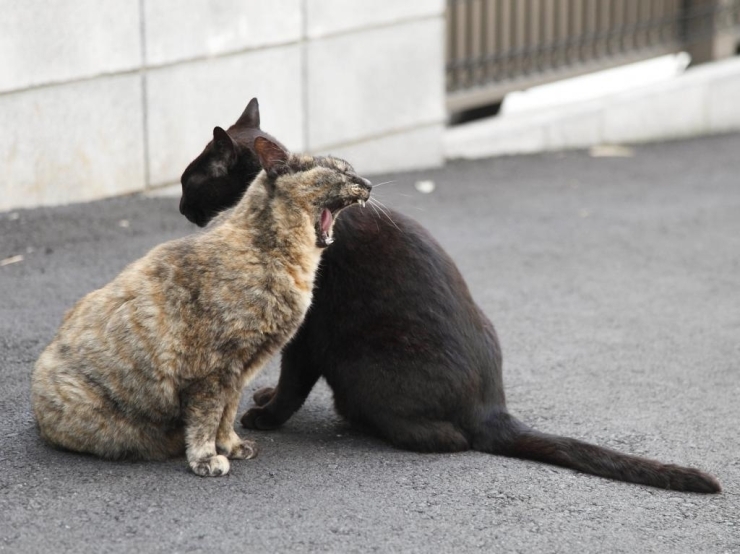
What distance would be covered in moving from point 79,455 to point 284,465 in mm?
750

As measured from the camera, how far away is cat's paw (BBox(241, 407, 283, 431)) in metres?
4.33

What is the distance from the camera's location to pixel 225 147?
4.30 metres

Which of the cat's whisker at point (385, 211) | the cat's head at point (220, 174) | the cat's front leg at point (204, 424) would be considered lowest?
the cat's front leg at point (204, 424)

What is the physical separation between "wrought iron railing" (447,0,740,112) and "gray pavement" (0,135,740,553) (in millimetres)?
1751

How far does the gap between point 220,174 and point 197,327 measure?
37.0 inches

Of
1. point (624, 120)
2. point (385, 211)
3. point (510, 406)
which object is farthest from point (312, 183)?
point (624, 120)

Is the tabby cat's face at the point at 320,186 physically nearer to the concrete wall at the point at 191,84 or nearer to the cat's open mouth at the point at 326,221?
the cat's open mouth at the point at 326,221

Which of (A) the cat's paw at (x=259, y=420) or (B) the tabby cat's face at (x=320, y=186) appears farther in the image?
(A) the cat's paw at (x=259, y=420)

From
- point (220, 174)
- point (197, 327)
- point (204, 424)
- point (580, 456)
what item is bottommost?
point (580, 456)

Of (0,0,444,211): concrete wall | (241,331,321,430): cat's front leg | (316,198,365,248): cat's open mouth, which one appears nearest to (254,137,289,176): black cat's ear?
(316,198,365,248): cat's open mouth

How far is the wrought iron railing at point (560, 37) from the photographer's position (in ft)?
33.2

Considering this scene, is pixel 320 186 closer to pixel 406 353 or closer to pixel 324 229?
pixel 324 229

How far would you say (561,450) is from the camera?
3.96 metres

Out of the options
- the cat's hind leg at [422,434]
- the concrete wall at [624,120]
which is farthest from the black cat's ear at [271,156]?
the concrete wall at [624,120]
